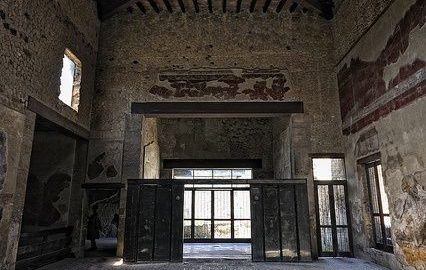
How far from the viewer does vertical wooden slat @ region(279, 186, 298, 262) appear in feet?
20.6

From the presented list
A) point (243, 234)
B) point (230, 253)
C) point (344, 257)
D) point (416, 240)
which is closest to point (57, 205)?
point (230, 253)

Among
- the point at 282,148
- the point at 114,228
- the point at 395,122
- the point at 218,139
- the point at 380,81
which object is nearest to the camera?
the point at 395,122

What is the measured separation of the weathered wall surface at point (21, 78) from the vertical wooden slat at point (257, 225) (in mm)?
4134

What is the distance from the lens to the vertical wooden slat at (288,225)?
6.27 m

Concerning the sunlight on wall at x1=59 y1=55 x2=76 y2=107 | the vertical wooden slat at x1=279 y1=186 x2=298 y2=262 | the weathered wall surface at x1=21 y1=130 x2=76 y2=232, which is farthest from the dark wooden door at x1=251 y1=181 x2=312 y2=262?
the sunlight on wall at x1=59 y1=55 x2=76 y2=107

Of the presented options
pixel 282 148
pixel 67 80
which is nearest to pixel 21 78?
pixel 67 80

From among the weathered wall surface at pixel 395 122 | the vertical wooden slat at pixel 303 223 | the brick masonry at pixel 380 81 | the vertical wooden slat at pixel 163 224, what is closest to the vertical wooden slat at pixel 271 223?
the vertical wooden slat at pixel 303 223

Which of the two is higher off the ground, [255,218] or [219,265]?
[255,218]

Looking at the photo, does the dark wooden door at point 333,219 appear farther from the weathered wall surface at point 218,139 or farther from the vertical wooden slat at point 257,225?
the weathered wall surface at point 218,139

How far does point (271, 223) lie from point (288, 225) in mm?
349

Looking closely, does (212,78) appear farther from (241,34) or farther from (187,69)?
(241,34)

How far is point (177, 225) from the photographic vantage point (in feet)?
20.9

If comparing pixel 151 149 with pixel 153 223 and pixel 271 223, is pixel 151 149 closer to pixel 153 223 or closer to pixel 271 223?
pixel 153 223

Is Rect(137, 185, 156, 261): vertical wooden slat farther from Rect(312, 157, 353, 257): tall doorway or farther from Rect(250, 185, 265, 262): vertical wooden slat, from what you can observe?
Rect(312, 157, 353, 257): tall doorway
